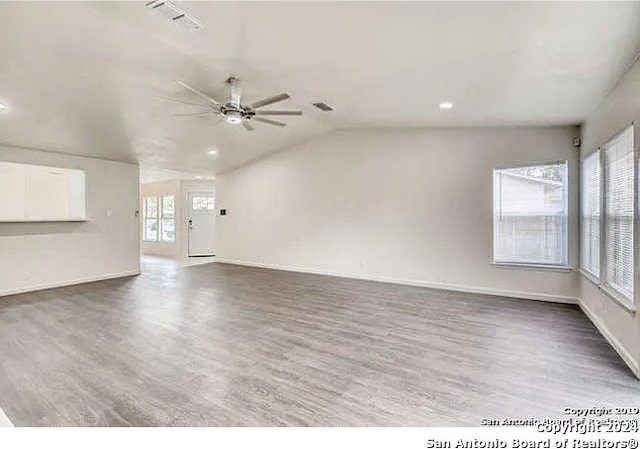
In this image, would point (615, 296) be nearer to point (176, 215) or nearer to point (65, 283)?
point (65, 283)

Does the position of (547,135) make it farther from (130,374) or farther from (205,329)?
(130,374)

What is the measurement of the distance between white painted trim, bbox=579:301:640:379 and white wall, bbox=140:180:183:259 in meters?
9.66

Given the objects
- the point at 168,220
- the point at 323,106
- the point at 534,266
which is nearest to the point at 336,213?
the point at 323,106

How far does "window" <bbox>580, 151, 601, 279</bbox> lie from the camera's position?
387cm

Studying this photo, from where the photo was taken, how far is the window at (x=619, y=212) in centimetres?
295

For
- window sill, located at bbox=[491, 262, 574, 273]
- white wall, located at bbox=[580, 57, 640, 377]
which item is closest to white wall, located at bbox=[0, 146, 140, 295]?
window sill, located at bbox=[491, 262, 574, 273]

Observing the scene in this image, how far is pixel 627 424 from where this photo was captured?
203cm

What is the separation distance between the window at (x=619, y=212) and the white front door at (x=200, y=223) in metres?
9.60

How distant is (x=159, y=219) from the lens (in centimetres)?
1082

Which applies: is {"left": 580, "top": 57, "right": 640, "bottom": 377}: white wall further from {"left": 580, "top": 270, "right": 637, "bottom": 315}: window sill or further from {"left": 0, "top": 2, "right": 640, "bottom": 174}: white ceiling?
{"left": 0, "top": 2, "right": 640, "bottom": 174}: white ceiling

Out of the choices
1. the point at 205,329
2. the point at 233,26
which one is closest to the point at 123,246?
the point at 205,329

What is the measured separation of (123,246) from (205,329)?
437cm

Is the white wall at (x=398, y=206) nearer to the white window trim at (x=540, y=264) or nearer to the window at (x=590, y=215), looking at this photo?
the white window trim at (x=540, y=264)

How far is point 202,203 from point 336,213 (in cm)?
547
